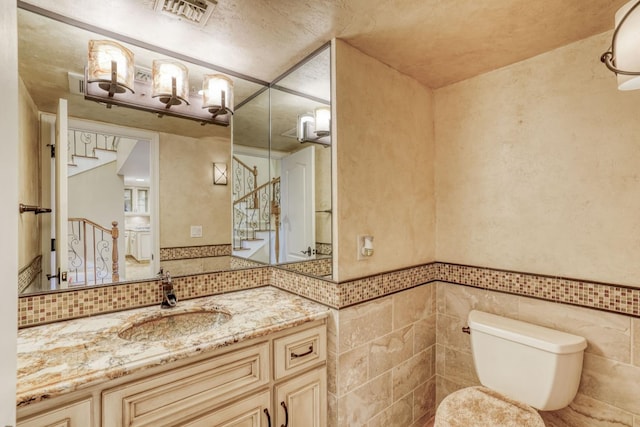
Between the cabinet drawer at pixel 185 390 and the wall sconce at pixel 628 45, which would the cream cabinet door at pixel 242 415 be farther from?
the wall sconce at pixel 628 45

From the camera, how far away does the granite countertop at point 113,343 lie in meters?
0.85

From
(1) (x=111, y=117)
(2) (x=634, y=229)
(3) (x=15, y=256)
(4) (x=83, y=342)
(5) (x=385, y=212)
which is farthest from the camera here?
(5) (x=385, y=212)

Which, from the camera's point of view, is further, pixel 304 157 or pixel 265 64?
pixel 304 157

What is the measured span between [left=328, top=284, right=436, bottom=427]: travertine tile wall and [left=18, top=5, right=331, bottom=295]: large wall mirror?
34cm

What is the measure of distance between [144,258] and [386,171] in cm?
137

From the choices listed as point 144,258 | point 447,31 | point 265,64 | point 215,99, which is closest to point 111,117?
point 215,99

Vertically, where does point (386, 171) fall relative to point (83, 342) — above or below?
above

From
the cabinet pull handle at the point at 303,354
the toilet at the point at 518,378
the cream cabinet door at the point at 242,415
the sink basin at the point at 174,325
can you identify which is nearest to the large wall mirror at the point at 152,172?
the sink basin at the point at 174,325

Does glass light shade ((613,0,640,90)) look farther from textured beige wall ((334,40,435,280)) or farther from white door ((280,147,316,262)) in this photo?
white door ((280,147,316,262))

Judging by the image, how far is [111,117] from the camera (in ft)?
4.73

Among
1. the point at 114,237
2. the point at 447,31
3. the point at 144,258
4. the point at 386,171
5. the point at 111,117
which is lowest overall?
the point at 144,258

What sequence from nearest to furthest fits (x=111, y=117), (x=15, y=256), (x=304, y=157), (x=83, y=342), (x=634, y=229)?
1. (x=15, y=256)
2. (x=83, y=342)
3. (x=634, y=229)
4. (x=111, y=117)
5. (x=304, y=157)

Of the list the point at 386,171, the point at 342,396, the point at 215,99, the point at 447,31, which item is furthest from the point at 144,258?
the point at 447,31

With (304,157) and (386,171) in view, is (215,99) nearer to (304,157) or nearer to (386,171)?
(304,157)
